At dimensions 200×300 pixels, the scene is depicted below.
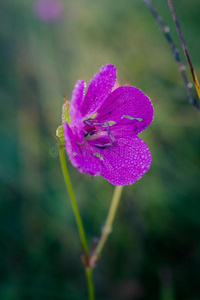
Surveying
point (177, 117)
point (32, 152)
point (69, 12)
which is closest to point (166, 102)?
point (177, 117)

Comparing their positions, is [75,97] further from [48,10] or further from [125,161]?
[48,10]

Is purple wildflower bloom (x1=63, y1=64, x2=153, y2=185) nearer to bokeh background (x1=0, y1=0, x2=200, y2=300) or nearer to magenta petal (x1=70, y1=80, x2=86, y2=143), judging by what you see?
magenta petal (x1=70, y1=80, x2=86, y2=143)

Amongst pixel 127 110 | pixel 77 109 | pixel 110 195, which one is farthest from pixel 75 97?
pixel 110 195

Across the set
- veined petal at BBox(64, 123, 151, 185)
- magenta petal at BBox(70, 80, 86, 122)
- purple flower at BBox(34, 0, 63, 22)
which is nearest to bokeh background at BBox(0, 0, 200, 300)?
veined petal at BBox(64, 123, 151, 185)

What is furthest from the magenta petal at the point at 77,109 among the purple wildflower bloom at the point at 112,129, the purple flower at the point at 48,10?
the purple flower at the point at 48,10

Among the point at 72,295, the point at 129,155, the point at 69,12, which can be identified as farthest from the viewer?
Answer: the point at 69,12

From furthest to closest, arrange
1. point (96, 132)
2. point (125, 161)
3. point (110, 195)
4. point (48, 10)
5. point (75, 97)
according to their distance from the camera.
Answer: point (48, 10) → point (110, 195) → point (96, 132) → point (125, 161) → point (75, 97)

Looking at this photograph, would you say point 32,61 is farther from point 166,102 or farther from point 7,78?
point 166,102
